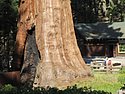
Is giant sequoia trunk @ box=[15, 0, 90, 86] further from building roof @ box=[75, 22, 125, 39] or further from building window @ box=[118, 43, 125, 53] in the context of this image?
building window @ box=[118, 43, 125, 53]

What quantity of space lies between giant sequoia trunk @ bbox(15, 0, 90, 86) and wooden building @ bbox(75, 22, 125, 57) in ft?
100

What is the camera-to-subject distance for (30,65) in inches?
752

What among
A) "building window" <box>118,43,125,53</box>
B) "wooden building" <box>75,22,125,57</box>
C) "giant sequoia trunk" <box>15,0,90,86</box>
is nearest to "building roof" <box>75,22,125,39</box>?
"wooden building" <box>75,22,125,57</box>

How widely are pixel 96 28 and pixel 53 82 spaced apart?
3737 centimetres

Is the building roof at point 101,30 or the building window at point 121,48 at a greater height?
the building roof at point 101,30

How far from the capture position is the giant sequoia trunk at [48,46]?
18344mm

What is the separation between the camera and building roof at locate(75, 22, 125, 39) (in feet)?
168

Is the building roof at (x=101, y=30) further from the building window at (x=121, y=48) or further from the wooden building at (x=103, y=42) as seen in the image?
the building window at (x=121, y=48)

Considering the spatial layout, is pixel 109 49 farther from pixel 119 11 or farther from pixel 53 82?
pixel 53 82

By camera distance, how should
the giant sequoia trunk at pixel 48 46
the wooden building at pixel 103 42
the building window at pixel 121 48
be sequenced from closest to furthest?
the giant sequoia trunk at pixel 48 46, the wooden building at pixel 103 42, the building window at pixel 121 48

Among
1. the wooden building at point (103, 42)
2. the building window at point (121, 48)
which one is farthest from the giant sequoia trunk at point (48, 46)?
the building window at point (121, 48)

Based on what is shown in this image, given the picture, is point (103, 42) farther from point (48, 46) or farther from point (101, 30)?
point (48, 46)

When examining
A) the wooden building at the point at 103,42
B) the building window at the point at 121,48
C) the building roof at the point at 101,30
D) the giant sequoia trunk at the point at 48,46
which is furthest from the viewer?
the building roof at the point at 101,30

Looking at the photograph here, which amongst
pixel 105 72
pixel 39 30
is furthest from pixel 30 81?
pixel 105 72
